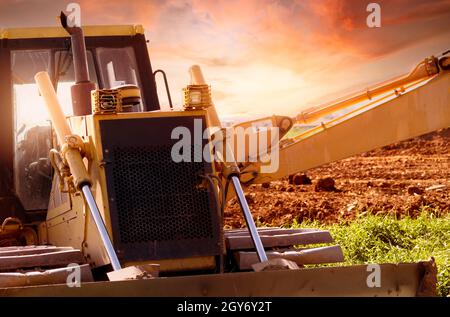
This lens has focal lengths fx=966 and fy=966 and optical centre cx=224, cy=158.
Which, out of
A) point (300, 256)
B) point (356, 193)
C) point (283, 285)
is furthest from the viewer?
point (356, 193)

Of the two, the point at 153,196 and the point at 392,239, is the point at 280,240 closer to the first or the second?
the point at 153,196

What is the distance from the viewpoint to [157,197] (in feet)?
19.2

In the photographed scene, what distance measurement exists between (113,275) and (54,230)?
181cm

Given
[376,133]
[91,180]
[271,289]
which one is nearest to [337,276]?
[271,289]

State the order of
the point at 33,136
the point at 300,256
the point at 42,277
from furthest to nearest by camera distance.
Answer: the point at 33,136, the point at 300,256, the point at 42,277

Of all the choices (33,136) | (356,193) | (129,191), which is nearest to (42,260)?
(129,191)

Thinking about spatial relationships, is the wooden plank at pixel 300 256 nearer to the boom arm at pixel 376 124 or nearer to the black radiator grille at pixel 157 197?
the black radiator grille at pixel 157 197

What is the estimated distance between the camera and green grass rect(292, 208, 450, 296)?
9562 millimetres

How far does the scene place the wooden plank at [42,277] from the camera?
5309mm

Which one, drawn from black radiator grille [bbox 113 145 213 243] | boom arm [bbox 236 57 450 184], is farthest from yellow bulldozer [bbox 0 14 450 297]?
boom arm [bbox 236 57 450 184]

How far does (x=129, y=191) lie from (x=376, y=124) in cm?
380

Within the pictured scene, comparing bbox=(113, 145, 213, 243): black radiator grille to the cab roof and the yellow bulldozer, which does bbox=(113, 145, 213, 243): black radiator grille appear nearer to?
the yellow bulldozer

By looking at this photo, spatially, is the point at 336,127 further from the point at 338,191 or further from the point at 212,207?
the point at 338,191

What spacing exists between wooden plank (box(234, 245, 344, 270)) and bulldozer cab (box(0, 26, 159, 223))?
82.1 inches
